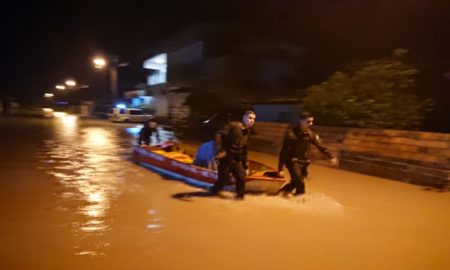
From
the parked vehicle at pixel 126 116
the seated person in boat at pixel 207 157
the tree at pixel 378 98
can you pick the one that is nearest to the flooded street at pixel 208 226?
the seated person in boat at pixel 207 157

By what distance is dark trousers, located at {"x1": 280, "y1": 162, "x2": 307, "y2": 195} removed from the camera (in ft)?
27.9

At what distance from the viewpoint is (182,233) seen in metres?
6.47

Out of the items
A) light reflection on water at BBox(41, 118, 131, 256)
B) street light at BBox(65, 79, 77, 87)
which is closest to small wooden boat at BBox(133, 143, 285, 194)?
light reflection on water at BBox(41, 118, 131, 256)

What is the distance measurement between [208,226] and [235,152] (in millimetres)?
1841

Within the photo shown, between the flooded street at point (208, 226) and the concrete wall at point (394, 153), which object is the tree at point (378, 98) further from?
the flooded street at point (208, 226)

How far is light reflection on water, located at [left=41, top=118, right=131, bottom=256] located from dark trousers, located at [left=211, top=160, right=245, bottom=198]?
211 cm

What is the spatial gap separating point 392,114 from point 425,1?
4788 mm

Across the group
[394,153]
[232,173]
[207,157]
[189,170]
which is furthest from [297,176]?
[394,153]

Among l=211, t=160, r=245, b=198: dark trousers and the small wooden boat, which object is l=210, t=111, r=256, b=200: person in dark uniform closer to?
l=211, t=160, r=245, b=198: dark trousers

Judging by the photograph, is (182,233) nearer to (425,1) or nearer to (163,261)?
(163,261)

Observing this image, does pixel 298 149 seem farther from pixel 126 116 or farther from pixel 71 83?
pixel 71 83

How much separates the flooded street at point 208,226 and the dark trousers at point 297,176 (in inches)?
9.9

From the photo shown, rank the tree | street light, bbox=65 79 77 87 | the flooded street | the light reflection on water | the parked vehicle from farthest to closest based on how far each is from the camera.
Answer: street light, bbox=65 79 77 87 < the parked vehicle < the tree < the light reflection on water < the flooded street

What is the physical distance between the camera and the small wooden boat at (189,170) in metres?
8.89
